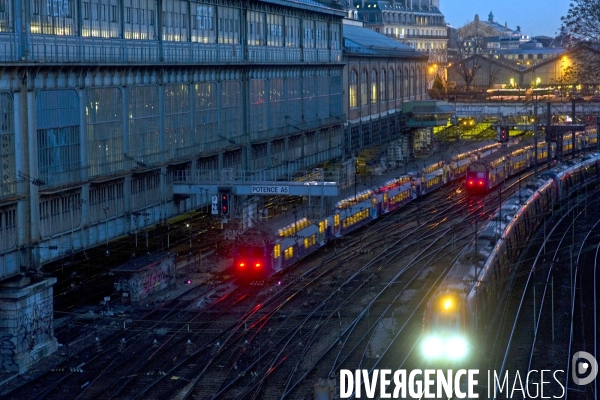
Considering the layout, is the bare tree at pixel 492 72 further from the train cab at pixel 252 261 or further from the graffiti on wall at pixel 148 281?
the graffiti on wall at pixel 148 281

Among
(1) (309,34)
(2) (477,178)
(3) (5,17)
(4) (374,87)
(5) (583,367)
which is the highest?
(1) (309,34)

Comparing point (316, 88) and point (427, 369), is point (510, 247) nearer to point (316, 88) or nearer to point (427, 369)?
point (427, 369)

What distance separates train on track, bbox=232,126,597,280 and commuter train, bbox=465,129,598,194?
14 centimetres

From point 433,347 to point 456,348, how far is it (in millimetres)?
527

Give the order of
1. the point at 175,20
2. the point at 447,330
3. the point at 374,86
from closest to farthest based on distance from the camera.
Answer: the point at 447,330
the point at 175,20
the point at 374,86

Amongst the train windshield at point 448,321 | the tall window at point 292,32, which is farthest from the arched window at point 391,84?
the train windshield at point 448,321

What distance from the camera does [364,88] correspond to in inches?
2397

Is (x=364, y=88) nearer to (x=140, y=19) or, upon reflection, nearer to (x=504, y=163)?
(x=504, y=163)

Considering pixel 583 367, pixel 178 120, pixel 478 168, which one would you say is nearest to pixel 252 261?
pixel 178 120

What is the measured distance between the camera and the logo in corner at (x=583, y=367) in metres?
22.1

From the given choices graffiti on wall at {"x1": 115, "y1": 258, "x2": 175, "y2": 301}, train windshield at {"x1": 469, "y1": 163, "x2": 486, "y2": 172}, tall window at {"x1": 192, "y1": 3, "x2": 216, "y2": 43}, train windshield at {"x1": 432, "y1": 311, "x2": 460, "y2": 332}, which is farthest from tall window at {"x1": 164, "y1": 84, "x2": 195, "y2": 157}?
train windshield at {"x1": 469, "y1": 163, "x2": 486, "y2": 172}

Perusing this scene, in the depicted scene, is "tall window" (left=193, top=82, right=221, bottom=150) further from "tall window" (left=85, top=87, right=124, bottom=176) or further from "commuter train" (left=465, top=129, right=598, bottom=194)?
"commuter train" (left=465, top=129, right=598, bottom=194)

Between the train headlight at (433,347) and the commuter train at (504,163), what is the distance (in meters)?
32.2

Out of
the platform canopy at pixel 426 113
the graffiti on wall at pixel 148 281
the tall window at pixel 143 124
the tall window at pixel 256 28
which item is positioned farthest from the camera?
the platform canopy at pixel 426 113
